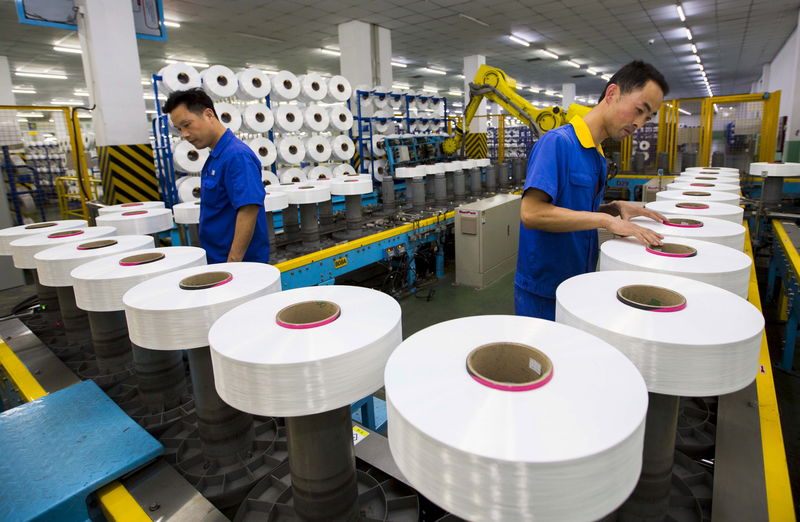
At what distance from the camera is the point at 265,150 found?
6316mm

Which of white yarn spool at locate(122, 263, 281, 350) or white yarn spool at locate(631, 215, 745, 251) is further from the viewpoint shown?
white yarn spool at locate(631, 215, 745, 251)

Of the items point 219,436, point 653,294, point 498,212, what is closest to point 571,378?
point 653,294

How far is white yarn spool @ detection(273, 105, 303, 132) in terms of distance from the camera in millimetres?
6523

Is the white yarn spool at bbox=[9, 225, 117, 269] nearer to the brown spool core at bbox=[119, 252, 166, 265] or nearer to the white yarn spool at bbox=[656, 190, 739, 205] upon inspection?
the brown spool core at bbox=[119, 252, 166, 265]

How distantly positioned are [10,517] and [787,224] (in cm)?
549

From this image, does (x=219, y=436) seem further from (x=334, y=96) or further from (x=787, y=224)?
(x=334, y=96)

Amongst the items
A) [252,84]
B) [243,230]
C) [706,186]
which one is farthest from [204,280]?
[252,84]

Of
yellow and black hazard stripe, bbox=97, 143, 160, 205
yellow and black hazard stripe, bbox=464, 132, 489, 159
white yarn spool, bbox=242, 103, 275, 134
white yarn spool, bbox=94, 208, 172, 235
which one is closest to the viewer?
white yarn spool, bbox=94, 208, 172, 235

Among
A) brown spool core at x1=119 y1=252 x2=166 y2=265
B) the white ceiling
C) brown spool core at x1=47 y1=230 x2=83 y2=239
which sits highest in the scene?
the white ceiling

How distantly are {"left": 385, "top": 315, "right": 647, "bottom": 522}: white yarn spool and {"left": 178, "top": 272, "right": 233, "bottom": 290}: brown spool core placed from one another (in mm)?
837

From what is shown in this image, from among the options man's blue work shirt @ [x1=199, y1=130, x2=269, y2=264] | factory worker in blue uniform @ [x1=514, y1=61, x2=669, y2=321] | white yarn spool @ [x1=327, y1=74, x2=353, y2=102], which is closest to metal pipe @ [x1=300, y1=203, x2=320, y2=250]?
man's blue work shirt @ [x1=199, y1=130, x2=269, y2=264]

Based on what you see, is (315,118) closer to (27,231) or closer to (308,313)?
(27,231)

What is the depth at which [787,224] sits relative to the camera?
4062 millimetres

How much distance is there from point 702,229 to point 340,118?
618 centimetres
